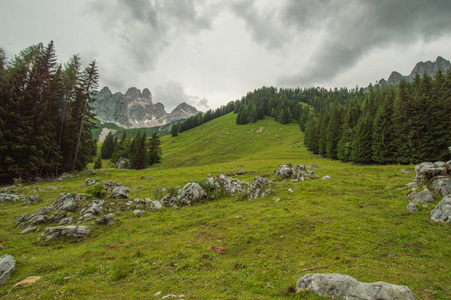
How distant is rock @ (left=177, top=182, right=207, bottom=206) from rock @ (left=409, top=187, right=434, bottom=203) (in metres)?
19.8

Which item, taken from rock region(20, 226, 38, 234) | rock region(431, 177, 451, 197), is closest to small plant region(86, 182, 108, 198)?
rock region(20, 226, 38, 234)

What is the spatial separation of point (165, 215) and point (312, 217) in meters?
13.2

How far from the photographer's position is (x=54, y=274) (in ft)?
Answer: 30.8

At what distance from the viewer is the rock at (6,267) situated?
8883 mm

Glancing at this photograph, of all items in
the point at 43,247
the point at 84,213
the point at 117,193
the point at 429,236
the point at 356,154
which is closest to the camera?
the point at 429,236

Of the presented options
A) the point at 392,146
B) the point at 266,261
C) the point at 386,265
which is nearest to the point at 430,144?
the point at 392,146

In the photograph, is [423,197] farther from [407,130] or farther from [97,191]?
[407,130]

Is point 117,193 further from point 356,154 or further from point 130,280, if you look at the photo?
point 356,154

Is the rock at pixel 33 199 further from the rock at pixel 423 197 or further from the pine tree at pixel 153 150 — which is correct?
the pine tree at pixel 153 150

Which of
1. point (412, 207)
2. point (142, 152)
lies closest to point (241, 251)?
point (412, 207)

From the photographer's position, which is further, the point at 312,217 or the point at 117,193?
the point at 117,193

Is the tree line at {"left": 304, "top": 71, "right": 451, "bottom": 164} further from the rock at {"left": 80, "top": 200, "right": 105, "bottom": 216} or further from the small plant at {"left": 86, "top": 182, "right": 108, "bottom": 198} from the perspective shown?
the small plant at {"left": 86, "top": 182, "right": 108, "bottom": 198}

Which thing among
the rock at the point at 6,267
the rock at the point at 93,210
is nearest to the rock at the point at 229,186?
the rock at the point at 93,210

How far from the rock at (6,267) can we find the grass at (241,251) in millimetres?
263
